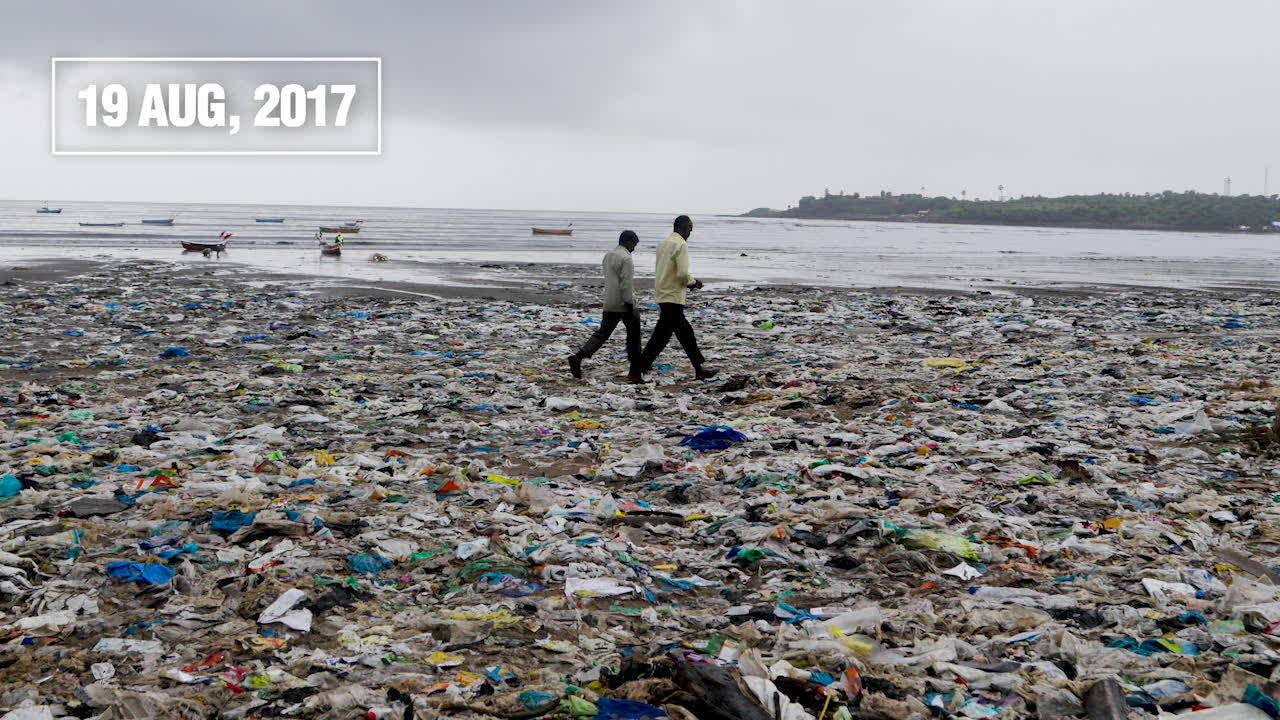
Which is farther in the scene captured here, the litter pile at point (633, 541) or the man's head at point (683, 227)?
the man's head at point (683, 227)

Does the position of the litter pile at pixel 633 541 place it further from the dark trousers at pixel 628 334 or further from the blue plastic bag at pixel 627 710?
the dark trousers at pixel 628 334

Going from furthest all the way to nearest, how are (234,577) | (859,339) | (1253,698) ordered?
(859,339)
(234,577)
(1253,698)

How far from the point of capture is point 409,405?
8844 mm

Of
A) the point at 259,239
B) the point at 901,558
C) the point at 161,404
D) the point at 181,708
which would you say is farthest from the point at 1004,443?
the point at 259,239

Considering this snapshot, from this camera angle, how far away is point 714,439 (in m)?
7.58

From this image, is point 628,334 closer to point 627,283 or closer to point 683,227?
point 627,283

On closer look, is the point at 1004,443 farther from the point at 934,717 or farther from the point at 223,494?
the point at 223,494

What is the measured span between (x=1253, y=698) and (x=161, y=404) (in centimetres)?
855

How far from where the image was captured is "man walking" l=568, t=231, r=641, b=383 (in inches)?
402

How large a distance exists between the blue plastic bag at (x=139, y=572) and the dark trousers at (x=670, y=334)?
20.7 feet

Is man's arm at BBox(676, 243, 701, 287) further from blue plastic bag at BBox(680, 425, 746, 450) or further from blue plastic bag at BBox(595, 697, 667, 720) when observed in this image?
blue plastic bag at BBox(595, 697, 667, 720)

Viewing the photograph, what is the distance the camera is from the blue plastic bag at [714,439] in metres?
7.49

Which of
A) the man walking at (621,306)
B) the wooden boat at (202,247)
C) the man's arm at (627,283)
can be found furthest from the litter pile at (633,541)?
the wooden boat at (202,247)

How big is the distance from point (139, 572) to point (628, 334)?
6.37m
